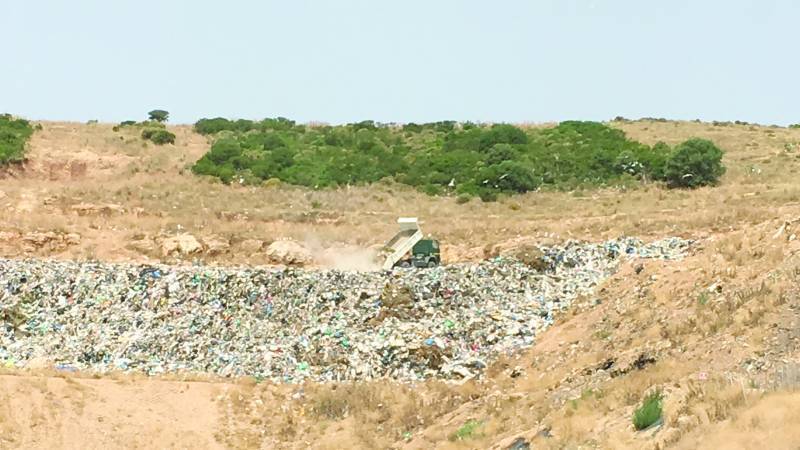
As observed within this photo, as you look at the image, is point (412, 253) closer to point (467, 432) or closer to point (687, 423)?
point (467, 432)

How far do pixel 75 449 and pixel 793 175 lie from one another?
25.6m

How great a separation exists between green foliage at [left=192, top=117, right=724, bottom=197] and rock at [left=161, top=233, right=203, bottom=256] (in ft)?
29.7

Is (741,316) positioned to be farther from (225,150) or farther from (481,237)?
(225,150)

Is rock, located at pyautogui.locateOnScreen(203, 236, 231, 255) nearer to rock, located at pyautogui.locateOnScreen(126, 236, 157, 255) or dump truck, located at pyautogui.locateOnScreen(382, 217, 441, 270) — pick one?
rock, located at pyautogui.locateOnScreen(126, 236, 157, 255)

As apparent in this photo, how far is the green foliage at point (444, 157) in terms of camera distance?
105 feet

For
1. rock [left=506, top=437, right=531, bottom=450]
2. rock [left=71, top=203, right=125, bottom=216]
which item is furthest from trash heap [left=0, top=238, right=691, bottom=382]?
rock [left=71, top=203, right=125, bottom=216]

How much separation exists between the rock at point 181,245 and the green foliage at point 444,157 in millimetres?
9050

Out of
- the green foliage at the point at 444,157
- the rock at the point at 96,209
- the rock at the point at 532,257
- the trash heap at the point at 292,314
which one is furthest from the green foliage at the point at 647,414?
the green foliage at the point at 444,157

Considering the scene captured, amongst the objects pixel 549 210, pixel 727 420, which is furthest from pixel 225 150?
pixel 727 420

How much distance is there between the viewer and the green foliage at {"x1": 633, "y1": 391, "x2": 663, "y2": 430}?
841 cm

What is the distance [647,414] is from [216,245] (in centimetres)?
1643

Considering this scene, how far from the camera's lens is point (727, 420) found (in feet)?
24.7

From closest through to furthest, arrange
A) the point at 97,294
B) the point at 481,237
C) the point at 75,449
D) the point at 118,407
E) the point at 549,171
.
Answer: the point at 75,449
the point at 118,407
the point at 97,294
the point at 481,237
the point at 549,171

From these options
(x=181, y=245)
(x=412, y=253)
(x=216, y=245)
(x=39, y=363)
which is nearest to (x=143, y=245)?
(x=181, y=245)
